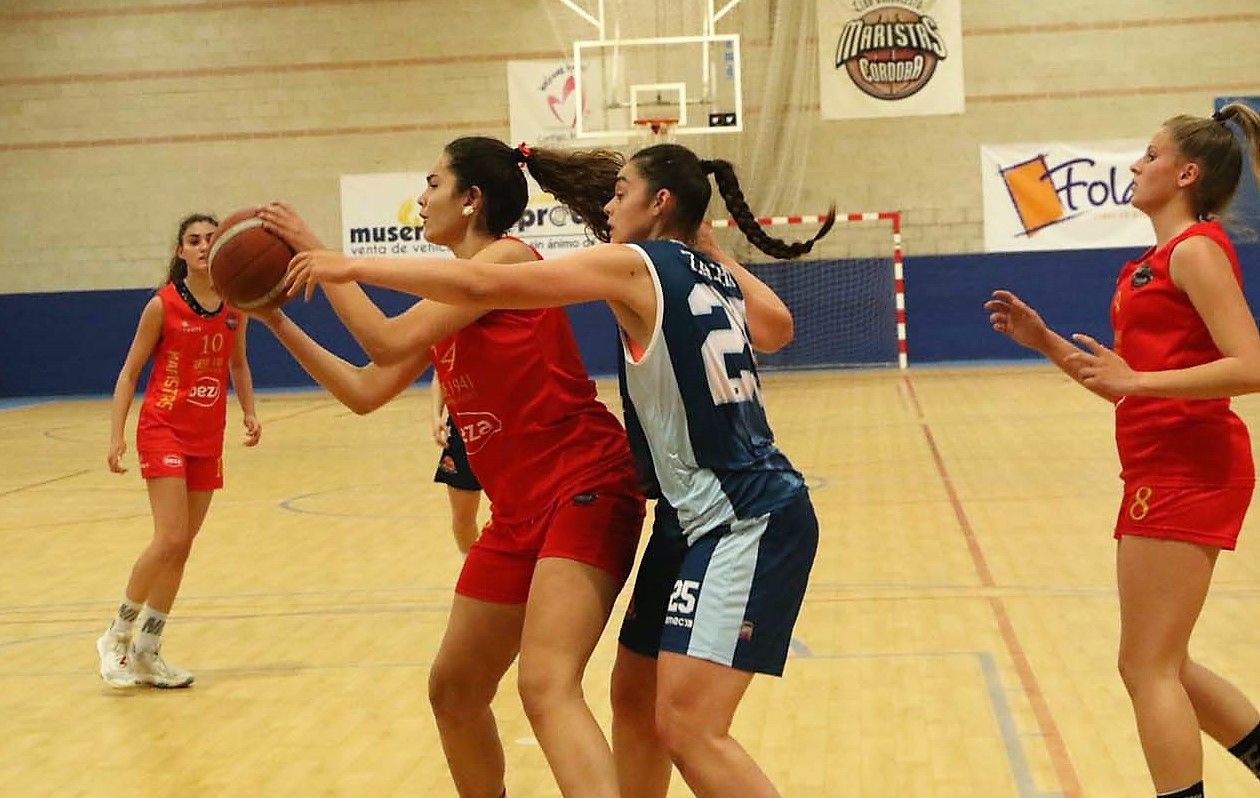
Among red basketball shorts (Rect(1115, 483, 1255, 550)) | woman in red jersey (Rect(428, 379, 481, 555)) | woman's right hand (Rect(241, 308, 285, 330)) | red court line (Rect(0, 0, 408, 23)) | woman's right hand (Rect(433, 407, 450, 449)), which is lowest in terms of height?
woman in red jersey (Rect(428, 379, 481, 555))

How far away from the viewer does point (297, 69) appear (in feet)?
63.3

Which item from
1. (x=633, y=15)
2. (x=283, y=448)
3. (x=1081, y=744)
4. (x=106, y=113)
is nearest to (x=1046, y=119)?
(x=633, y=15)

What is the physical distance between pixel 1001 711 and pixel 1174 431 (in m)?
1.69

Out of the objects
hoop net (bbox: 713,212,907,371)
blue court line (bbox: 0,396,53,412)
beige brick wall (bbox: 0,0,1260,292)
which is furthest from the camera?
blue court line (bbox: 0,396,53,412)

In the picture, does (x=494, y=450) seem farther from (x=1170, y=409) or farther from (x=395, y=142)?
(x=395, y=142)

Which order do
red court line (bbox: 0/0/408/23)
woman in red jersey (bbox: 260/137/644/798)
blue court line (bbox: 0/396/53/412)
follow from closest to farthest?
woman in red jersey (bbox: 260/137/644/798) → blue court line (bbox: 0/396/53/412) → red court line (bbox: 0/0/408/23)

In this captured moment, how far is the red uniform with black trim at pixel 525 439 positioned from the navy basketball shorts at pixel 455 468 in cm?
261

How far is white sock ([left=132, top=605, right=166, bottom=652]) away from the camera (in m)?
5.60

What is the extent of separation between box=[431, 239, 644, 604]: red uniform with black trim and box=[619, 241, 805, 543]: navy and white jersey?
0.94 ft

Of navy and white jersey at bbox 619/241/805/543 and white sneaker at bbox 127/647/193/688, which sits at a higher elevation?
navy and white jersey at bbox 619/241/805/543

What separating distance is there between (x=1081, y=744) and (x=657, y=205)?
2.14 m

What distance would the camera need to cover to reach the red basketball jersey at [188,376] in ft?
18.9

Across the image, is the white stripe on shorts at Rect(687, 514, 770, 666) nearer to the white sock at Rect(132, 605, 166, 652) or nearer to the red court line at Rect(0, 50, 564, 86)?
the white sock at Rect(132, 605, 166, 652)

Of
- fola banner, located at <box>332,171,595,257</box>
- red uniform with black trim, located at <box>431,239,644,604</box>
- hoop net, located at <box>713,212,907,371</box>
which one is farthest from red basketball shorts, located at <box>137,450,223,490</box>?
fola banner, located at <box>332,171,595,257</box>
